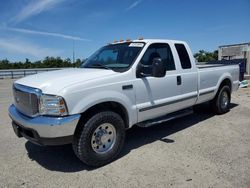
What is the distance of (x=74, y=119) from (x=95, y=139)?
59cm

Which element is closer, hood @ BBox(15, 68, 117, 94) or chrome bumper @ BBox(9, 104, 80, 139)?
chrome bumper @ BBox(9, 104, 80, 139)

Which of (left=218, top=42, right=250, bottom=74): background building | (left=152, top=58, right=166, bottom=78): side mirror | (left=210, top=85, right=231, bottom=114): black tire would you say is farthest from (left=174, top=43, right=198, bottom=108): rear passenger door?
(left=218, top=42, right=250, bottom=74): background building

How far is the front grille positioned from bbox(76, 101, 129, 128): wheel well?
68cm

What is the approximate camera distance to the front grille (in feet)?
10.5

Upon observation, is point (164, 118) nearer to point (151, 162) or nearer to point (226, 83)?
point (151, 162)

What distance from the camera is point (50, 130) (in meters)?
3.06

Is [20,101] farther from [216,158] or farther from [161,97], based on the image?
[216,158]

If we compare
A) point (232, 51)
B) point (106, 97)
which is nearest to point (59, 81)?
point (106, 97)

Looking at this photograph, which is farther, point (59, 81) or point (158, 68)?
point (158, 68)

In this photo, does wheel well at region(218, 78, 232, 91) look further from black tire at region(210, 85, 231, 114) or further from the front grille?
the front grille

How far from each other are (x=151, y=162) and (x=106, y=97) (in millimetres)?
1260

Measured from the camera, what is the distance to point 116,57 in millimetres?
4445

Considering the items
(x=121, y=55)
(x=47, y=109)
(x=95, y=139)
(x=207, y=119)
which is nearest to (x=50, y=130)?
(x=47, y=109)

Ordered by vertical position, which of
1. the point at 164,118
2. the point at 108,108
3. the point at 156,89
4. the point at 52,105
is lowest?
the point at 164,118
